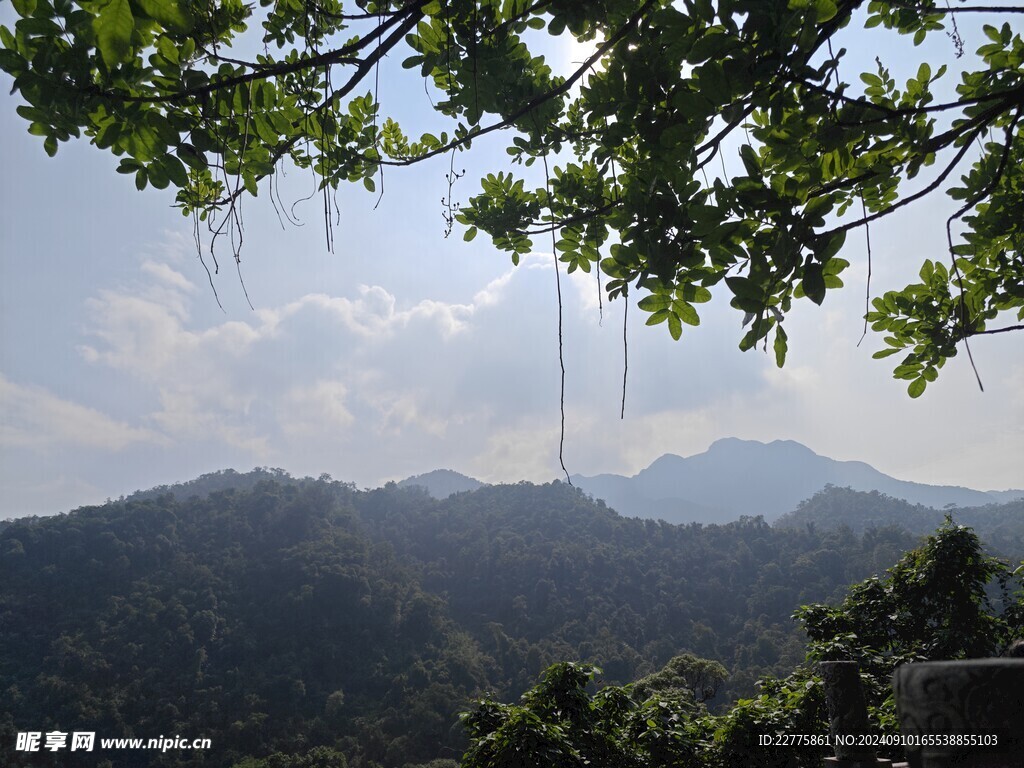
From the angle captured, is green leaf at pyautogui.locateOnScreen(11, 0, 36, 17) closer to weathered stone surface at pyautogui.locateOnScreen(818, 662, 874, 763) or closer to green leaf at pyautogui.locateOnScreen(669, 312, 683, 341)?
green leaf at pyautogui.locateOnScreen(669, 312, 683, 341)

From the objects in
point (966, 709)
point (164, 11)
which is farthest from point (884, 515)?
point (164, 11)

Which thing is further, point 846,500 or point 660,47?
point 846,500

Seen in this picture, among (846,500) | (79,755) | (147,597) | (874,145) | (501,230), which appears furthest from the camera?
(846,500)

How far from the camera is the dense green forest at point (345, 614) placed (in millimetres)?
37344

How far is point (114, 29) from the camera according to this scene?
115cm

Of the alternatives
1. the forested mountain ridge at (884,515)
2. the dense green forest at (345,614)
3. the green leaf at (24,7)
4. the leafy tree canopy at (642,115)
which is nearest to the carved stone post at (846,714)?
the leafy tree canopy at (642,115)

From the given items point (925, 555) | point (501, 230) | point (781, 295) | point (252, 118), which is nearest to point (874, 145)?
point (781, 295)

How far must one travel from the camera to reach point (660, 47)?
1.77 m

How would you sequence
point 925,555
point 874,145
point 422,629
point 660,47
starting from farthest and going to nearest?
1. point 422,629
2. point 925,555
3. point 874,145
4. point 660,47

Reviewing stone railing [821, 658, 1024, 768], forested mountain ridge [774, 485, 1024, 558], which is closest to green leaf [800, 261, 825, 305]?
stone railing [821, 658, 1024, 768]

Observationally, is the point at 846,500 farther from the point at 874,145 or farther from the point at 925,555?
the point at 874,145

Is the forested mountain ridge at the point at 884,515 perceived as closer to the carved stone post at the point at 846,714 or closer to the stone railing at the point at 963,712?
the carved stone post at the point at 846,714

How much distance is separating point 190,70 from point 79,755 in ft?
157

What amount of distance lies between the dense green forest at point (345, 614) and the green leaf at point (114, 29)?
2871cm
